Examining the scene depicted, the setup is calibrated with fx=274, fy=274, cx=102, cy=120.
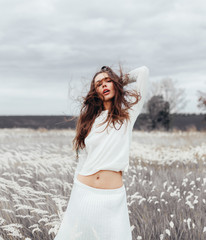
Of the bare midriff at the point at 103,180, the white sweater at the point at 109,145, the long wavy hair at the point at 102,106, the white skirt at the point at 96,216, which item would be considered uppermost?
the long wavy hair at the point at 102,106

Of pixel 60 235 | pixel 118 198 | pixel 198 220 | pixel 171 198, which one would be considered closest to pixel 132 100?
pixel 118 198

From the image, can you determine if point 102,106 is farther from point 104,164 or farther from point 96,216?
point 96,216

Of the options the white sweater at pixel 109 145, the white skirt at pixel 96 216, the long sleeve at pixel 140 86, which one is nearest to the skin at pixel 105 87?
the white sweater at pixel 109 145

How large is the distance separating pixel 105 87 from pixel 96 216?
114cm

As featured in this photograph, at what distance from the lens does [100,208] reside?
2146mm

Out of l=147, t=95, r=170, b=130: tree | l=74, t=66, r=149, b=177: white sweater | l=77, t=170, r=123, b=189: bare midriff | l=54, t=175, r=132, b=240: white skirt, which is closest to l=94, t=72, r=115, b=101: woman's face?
l=74, t=66, r=149, b=177: white sweater

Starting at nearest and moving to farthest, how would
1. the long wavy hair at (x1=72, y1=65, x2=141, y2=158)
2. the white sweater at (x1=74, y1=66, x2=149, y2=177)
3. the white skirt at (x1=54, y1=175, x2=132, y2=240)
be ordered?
1. the white skirt at (x1=54, y1=175, x2=132, y2=240)
2. the white sweater at (x1=74, y1=66, x2=149, y2=177)
3. the long wavy hair at (x1=72, y1=65, x2=141, y2=158)

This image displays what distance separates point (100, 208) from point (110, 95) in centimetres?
101

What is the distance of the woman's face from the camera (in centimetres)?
254

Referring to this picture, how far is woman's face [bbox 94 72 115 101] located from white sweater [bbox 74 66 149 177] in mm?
147

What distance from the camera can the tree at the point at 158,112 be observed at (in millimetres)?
22781

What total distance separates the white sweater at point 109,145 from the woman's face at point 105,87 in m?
0.15

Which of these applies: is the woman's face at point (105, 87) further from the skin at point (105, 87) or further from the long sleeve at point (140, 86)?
the long sleeve at point (140, 86)

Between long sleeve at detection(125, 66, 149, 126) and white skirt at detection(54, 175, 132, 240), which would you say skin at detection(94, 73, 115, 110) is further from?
white skirt at detection(54, 175, 132, 240)
